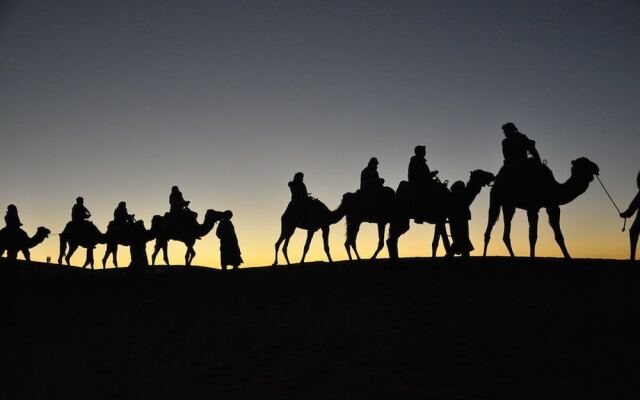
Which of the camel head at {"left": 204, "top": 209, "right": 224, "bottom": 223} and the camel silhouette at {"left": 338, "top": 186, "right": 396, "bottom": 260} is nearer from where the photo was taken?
the camel silhouette at {"left": 338, "top": 186, "right": 396, "bottom": 260}

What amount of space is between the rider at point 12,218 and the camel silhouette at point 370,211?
8.76 m

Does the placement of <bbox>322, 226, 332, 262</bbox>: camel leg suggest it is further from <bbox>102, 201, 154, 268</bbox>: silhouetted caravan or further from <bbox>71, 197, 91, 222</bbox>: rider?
<bbox>71, 197, 91, 222</bbox>: rider

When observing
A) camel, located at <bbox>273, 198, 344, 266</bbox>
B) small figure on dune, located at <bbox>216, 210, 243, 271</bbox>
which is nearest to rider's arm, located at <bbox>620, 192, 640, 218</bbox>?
camel, located at <bbox>273, 198, 344, 266</bbox>

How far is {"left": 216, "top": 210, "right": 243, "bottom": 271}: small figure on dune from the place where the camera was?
62.4 ft

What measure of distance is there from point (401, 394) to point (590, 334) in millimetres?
2957

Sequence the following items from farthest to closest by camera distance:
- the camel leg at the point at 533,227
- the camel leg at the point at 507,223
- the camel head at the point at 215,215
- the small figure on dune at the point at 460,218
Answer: the camel head at the point at 215,215 → the small figure on dune at the point at 460,218 → the camel leg at the point at 507,223 → the camel leg at the point at 533,227

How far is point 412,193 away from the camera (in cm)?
1463

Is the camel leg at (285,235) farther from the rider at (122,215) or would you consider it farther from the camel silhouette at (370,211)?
the rider at (122,215)

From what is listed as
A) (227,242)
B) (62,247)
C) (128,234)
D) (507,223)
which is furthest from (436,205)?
(62,247)

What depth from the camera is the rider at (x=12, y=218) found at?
1644 centimetres

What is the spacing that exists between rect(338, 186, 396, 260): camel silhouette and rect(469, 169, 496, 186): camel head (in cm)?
206

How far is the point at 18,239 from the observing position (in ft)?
52.9

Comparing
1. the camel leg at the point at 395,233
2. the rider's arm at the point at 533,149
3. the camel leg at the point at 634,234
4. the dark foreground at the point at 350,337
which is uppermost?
the rider's arm at the point at 533,149

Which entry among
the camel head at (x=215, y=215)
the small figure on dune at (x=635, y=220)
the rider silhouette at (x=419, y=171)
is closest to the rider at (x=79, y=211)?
the camel head at (x=215, y=215)
